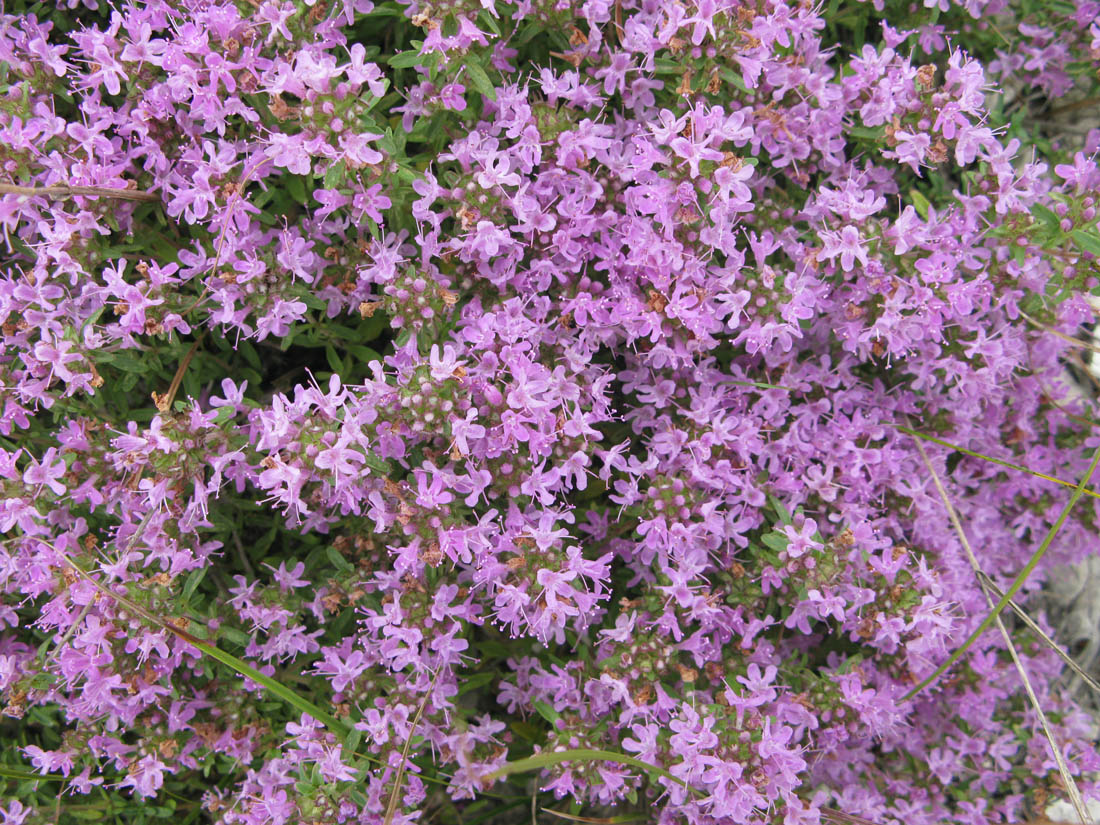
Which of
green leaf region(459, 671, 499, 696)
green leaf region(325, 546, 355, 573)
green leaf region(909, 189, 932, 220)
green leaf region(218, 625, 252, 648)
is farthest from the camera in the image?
green leaf region(459, 671, 499, 696)

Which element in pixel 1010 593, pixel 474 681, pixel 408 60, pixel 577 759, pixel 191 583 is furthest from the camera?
pixel 474 681

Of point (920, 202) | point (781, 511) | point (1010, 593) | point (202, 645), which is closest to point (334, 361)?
point (202, 645)

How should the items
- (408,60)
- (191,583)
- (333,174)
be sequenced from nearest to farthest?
(333,174) → (408,60) → (191,583)

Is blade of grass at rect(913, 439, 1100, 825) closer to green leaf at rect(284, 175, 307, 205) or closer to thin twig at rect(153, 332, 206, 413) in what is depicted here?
green leaf at rect(284, 175, 307, 205)

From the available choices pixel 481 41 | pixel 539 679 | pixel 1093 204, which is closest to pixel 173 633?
pixel 539 679

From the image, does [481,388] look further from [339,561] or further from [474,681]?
[474,681]

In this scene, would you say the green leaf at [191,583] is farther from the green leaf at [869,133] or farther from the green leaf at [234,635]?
the green leaf at [869,133]

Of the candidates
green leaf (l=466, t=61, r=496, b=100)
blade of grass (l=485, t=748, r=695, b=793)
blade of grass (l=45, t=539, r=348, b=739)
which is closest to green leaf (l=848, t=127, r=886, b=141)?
green leaf (l=466, t=61, r=496, b=100)
